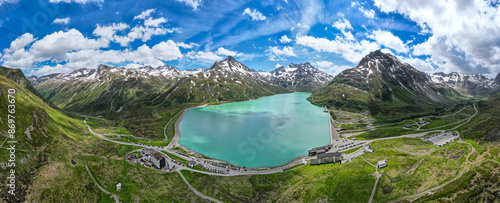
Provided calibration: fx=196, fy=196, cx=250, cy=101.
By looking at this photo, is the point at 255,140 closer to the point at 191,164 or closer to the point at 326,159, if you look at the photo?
the point at 326,159

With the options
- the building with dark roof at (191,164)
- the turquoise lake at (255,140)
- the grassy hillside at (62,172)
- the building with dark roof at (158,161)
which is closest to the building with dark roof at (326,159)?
the turquoise lake at (255,140)

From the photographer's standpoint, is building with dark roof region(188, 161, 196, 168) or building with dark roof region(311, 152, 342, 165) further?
building with dark roof region(311, 152, 342, 165)

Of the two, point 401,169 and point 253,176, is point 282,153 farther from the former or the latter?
point 401,169

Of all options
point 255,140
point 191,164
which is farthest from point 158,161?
point 255,140

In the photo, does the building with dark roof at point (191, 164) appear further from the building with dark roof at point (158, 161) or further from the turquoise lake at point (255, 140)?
the turquoise lake at point (255, 140)

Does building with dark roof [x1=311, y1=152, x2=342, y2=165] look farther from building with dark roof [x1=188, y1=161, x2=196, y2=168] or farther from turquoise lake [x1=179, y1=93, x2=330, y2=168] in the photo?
building with dark roof [x1=188, y1=161, x2=196, y2=168]

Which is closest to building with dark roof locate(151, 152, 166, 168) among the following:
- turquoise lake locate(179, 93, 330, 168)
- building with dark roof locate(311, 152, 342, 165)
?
turquoise lake locate(179, 93, 330, 168)

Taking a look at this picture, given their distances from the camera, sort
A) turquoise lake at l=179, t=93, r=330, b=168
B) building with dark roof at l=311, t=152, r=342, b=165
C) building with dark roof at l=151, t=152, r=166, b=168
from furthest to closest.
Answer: turquoise lake at l=179, t=93, r=330, b=168 < building with dark roof at l=311, t=152, r=342, b=165 < building with dark roof at l=151, t=152, r=166, b=168

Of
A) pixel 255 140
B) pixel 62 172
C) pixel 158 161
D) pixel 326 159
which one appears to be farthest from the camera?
pixel 255 140

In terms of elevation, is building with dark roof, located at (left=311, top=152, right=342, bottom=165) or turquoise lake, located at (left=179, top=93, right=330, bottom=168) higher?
turquoise lake, located at (left=179, top=93, right=330, bottom=168)

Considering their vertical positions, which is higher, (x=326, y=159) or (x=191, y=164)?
(x=326, y=159)

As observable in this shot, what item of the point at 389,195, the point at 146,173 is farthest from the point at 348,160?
the point at 146,173
